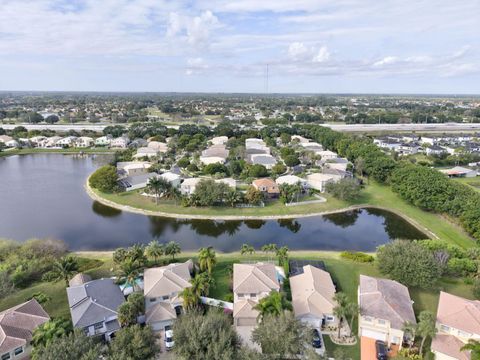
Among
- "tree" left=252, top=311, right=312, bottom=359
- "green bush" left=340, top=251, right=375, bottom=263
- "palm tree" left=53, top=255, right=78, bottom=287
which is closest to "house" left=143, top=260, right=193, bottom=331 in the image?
"palm tree" left=53, top=255, right=78, bottom=287

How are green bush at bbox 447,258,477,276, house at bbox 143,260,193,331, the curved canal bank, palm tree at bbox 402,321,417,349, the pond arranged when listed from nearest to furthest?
palm tree at bbox 402,321,417,349 < house at bbox 143,260,193,331 < green bush at bbox 447,258,477,276 < the pond < the curved canal bank

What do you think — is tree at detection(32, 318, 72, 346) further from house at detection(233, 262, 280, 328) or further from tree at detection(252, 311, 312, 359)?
tree at detection(252, 311, 312, 359)

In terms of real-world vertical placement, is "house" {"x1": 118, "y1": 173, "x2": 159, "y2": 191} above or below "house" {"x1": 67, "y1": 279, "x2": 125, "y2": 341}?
above

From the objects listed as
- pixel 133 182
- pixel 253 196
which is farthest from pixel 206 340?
pixel 133 182

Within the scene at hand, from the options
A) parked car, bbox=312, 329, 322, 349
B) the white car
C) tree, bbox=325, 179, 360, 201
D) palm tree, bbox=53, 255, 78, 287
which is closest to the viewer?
the white car

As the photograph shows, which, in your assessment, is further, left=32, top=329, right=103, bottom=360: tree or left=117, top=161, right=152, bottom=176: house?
left=117, top=161, right=152, bottom=176: house

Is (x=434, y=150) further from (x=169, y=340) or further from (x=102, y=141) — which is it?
(x=102, y=141)

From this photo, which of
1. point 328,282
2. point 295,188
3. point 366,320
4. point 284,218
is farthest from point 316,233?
point 366,320
